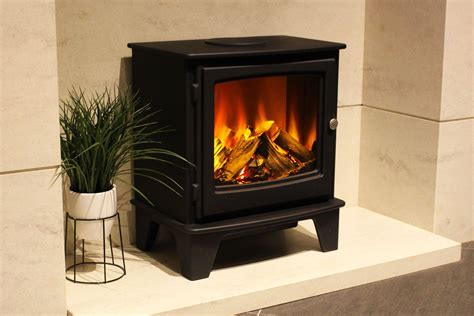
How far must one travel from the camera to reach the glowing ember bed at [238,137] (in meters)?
2.45

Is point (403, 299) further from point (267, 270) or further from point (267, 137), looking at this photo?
point (267, 137)

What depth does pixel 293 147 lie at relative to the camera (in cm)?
272

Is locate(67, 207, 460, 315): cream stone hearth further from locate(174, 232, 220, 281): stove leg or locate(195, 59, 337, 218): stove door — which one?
locate(195, 59, 337, 218): stove door

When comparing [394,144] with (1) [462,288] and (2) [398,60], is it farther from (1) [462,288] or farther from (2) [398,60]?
(1) [462,288]

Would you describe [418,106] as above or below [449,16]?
below

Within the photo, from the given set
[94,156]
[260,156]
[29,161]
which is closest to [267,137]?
[260,156]

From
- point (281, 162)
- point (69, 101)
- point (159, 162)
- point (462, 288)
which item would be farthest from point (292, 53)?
point (462, 288)

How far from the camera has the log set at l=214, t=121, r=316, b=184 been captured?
8.52ft

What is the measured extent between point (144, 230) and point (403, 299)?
0.85 metres

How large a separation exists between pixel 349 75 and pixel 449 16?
1.60ft

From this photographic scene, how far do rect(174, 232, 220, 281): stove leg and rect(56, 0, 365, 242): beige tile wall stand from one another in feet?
1.29

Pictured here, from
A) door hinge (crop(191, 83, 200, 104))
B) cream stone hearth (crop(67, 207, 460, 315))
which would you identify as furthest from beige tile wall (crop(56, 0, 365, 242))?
door hinge (crop(191, 83, 200, 104))

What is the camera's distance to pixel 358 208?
3.31 metres

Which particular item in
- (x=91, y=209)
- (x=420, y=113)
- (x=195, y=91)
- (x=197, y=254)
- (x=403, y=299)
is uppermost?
(x=195, y=91)
